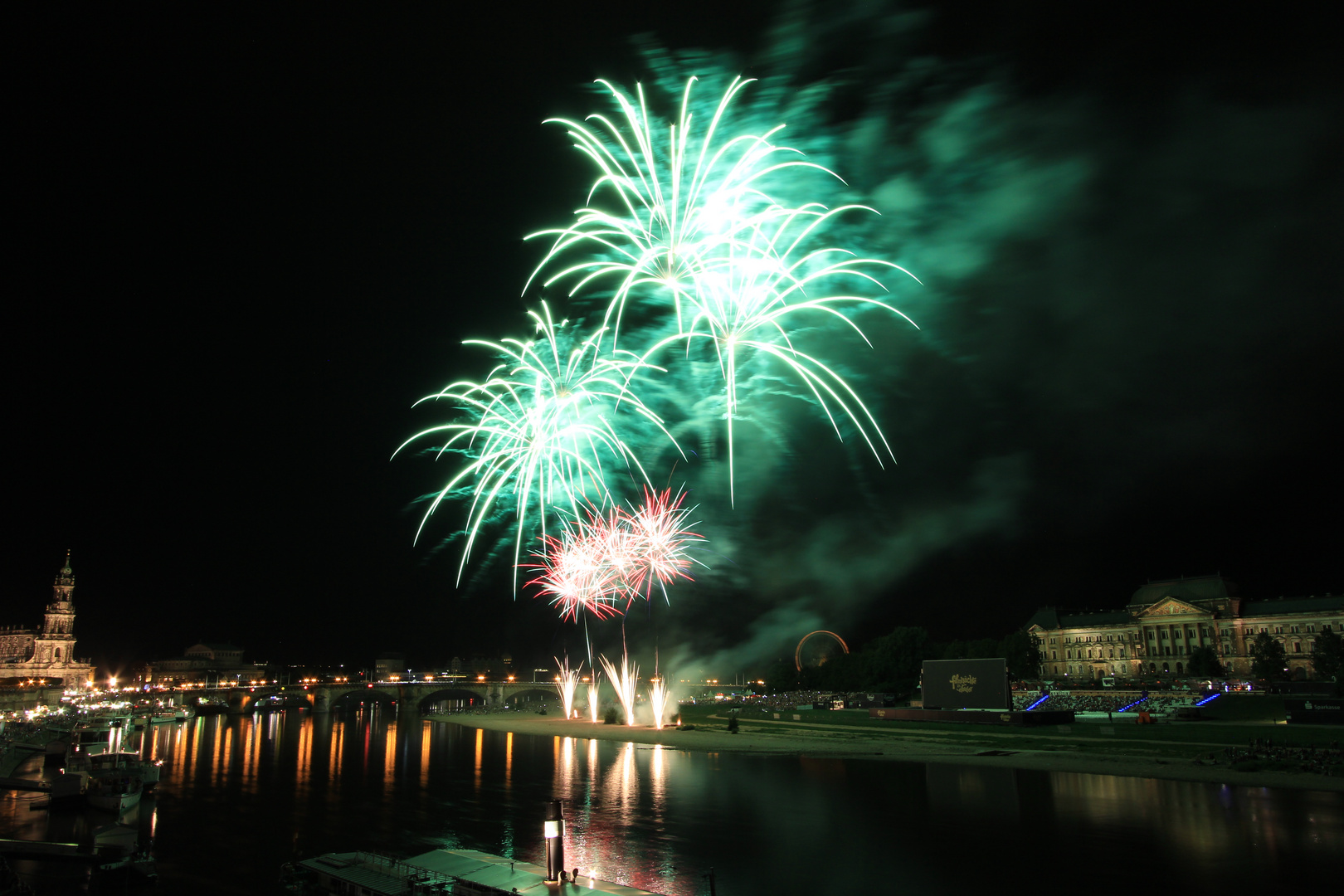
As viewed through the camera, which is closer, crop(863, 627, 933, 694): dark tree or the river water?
the river water

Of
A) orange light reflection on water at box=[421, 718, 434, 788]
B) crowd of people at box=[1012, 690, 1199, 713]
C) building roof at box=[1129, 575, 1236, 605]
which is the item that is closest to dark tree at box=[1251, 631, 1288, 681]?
building roof at box=[1129, 575, 1236, 605]

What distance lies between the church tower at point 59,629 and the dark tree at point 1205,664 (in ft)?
560

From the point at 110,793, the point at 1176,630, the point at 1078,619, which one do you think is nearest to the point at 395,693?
the point at 110,793

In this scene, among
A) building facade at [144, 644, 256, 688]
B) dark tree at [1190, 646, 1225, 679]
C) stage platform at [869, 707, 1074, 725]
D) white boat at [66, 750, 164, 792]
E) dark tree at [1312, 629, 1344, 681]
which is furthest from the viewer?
building facade at [144, 644, 256, 688]

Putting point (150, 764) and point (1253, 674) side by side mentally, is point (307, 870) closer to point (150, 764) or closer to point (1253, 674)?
point (150, 764)

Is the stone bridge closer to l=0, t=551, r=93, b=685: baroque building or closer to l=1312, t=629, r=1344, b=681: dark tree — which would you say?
l=0, t=551, r=93, b=685: baroque building

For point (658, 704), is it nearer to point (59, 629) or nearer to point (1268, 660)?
point (1268, 660)

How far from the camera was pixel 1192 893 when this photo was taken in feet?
66.7

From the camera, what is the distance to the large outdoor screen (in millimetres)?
57812

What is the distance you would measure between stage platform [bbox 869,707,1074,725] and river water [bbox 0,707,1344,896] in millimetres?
11553

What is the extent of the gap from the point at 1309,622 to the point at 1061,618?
39940 millimetres

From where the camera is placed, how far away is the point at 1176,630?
11750 cm

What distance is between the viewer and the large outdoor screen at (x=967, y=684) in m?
57.8

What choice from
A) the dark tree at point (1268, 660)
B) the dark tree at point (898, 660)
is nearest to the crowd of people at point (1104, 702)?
the dark tree at point (898, 660)
